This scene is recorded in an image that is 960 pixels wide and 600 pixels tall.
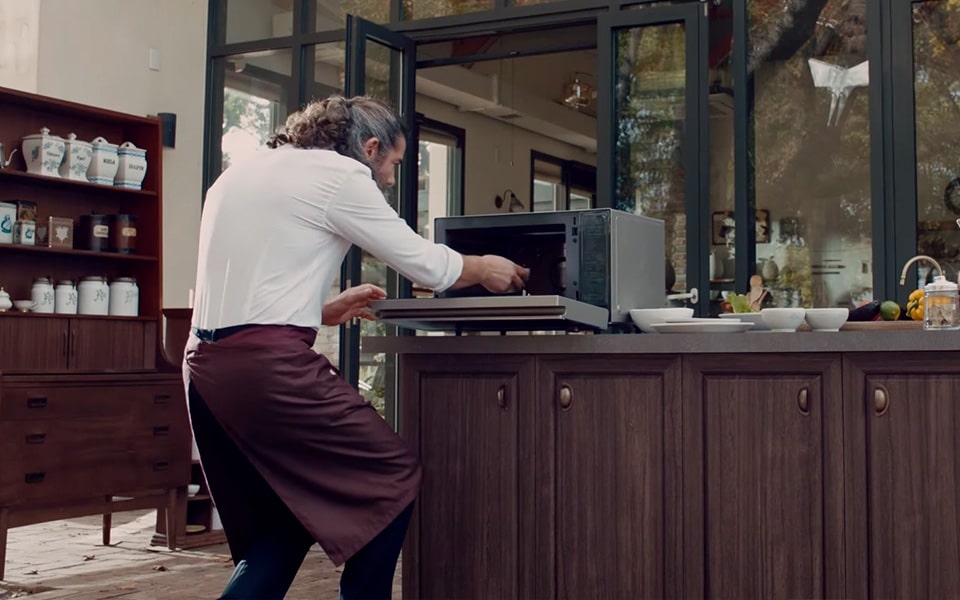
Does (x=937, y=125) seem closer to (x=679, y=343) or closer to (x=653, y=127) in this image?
(x=653, y=127)

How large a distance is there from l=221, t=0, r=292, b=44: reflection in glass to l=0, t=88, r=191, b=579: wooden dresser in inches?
63.4

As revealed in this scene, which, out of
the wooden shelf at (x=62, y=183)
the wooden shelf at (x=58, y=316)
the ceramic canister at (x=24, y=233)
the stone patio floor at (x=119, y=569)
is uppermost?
the wooden shelf at (x=62, y=183)

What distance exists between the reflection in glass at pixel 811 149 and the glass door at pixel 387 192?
1889 millimetres

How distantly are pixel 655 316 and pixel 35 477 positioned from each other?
2.83 meters

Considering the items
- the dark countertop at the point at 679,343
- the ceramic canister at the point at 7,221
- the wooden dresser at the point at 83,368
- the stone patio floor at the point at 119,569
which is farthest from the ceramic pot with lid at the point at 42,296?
→ the dark countertop at the point at 679,343

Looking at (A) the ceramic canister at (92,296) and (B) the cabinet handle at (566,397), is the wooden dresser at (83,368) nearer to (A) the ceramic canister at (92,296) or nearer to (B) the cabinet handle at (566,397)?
(A) the ceramic canister at (92,296)

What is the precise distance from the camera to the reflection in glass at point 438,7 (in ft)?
21.3

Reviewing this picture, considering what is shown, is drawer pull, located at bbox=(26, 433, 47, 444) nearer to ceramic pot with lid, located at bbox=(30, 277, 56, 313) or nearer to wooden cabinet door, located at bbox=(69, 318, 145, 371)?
wooden cabinet door, located at bbox=(69, 318, 145, 371)

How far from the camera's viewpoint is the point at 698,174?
18.7 feet

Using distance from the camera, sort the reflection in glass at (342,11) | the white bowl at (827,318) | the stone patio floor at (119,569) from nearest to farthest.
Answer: the white bowl at (827,318) → the stone patio floor at (119,569) → the reflection in glass at (342,11)

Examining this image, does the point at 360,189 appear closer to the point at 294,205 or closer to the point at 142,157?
the point at 294,205

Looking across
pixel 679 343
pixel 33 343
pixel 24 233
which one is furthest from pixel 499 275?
pixel 24 233

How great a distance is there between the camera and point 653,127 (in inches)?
230

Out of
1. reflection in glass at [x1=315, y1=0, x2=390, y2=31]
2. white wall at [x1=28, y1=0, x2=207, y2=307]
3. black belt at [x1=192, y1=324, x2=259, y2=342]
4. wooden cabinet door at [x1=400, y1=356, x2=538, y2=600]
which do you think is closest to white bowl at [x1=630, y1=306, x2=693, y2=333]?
wooden cabinet door at [x1=400, y1=356, x2=538, y2=600]
